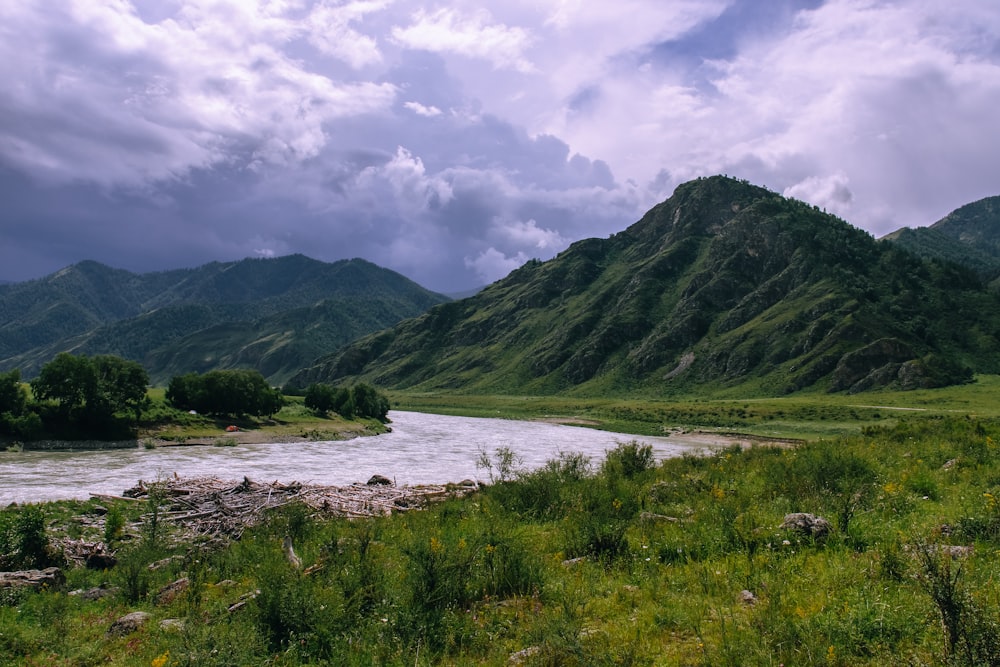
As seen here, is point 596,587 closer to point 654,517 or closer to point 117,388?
point 654,517

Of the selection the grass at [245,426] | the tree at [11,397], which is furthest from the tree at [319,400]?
the tree at [11,397]

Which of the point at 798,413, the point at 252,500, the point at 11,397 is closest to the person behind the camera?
the point at 252,500

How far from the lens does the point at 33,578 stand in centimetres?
1408

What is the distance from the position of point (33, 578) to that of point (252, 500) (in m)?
7.72

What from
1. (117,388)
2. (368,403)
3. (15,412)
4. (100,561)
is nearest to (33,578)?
(100,561)

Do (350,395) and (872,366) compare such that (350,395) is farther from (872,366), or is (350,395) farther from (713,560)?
(872,366)

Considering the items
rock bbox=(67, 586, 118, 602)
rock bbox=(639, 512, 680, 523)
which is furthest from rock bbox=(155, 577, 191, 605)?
rock bbox=(639, 512, 680, 523)

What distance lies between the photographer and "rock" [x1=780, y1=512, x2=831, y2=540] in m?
11.3

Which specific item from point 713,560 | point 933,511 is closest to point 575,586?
point 713,560

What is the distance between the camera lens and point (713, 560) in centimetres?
1104

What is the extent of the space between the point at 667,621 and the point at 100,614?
12.2 metres

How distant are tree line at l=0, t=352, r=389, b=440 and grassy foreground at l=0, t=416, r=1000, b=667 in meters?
54.6

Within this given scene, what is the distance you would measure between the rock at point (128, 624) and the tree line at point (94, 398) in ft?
203

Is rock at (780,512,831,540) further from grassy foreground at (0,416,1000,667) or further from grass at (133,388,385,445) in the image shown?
grass at (133,388,385,445)
